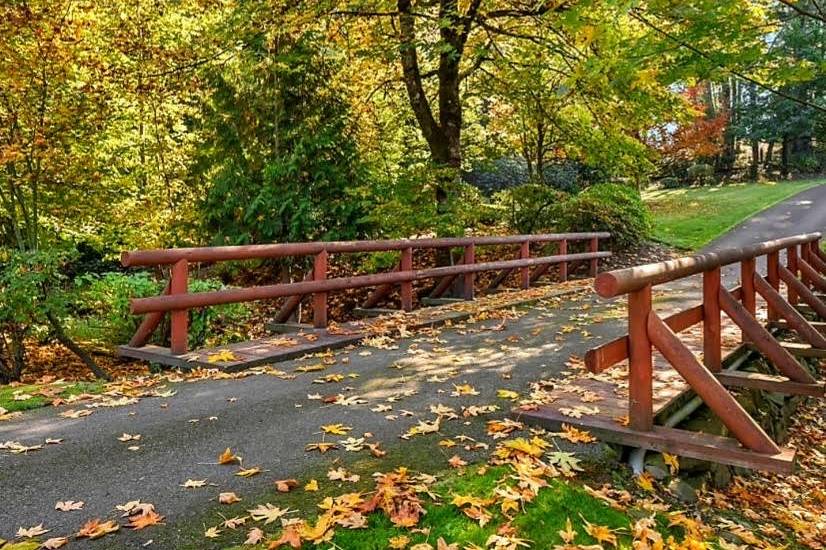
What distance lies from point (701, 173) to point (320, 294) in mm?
Answer: 33380

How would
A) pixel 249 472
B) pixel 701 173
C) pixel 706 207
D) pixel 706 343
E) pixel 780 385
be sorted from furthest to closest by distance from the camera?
pixel 701 173 → pixel 706 207 → pixel 706 343 → pixel 780 385 → pixel 249 472

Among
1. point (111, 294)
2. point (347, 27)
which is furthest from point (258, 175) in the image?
point (111, 294)

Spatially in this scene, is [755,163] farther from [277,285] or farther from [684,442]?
[684,442]

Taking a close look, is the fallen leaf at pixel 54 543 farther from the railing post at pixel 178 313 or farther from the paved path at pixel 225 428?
the railing post at pixel 178 313

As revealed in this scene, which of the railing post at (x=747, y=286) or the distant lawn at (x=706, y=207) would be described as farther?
the distant lawn at (x=706, y=207)

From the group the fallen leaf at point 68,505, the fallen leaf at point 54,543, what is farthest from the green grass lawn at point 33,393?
the fallen leaf at point 54,543

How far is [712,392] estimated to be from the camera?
342 cm

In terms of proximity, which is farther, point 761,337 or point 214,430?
point 761,337

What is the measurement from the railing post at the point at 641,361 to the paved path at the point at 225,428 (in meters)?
0.95

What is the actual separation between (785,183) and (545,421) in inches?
1329

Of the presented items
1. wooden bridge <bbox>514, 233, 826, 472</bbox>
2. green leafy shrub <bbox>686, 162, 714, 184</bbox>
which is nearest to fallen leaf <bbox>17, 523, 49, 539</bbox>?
wooden bridge <bbox>514, 233, 826, 472</bbox>

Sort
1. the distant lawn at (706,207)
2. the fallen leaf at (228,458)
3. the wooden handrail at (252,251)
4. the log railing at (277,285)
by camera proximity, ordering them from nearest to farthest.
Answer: the fallen leaf at (228,458) < the wooden handrail at (252,251) < the log railing at (277,285) < the distant lawn at (706,207)

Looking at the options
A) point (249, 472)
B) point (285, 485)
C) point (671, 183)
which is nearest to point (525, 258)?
point (249, 472)

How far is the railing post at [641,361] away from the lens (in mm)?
3609
